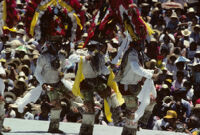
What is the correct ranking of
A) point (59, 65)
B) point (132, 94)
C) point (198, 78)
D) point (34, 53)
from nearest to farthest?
point (132, 94) → point (59, 65) → point (198, 78) → point (34, 53)

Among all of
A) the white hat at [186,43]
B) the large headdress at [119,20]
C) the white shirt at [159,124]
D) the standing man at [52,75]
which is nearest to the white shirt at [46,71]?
the standing man at [52,75]

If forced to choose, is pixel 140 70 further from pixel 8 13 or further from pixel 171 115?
pixel 171 115

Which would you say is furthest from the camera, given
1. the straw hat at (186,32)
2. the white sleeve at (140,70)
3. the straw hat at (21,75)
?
the straw hat at (186,32)

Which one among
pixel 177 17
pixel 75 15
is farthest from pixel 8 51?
pixel 75 15

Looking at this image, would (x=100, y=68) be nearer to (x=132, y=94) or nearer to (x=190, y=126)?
(x=132, y=94)

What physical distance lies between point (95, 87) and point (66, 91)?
2.35 ft

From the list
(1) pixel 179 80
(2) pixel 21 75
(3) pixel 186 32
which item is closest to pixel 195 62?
(1) pixel 179 80

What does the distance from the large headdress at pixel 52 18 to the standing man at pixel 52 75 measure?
0.21 m

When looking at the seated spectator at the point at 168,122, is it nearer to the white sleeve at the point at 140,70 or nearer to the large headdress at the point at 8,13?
the white sleeve at the point at 140,70

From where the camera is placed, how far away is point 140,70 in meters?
10.2

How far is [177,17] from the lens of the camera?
60.5 ft

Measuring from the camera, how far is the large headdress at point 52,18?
1150 cm

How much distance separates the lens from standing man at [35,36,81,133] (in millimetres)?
11281

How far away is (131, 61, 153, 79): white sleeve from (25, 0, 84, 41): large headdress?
1.90m
